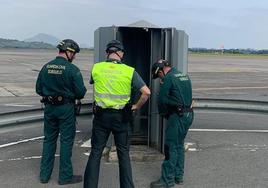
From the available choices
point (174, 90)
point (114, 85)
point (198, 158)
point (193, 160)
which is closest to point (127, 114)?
point (114, 85)

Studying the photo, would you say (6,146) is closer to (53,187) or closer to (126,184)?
(53,187)

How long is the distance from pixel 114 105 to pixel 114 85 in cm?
24

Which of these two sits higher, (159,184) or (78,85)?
(78,85)

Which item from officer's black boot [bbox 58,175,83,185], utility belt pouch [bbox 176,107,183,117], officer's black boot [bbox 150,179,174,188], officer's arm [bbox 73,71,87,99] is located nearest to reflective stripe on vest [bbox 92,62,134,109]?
officer's arm [bbox 73,71,87,99]

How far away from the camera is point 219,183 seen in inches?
254

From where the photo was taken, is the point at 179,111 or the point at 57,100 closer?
the point at 179,111

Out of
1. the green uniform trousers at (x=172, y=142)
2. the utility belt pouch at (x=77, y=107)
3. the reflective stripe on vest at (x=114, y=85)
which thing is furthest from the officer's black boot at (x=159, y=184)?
the utility belt pouch at (x=77, y=107)

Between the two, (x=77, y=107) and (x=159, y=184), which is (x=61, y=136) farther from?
(x=159, y=184)

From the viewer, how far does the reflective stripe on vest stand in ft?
18.3

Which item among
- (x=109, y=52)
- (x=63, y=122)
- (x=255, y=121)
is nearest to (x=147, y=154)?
(x=63, y=122)

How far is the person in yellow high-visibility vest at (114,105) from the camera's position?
5.59 meters

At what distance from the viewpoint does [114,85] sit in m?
5.59

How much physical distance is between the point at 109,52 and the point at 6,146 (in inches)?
161

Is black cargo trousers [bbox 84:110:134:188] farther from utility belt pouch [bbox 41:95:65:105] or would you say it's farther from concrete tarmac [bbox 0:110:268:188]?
utility belt pouch [bbox 41:95:65:105]
